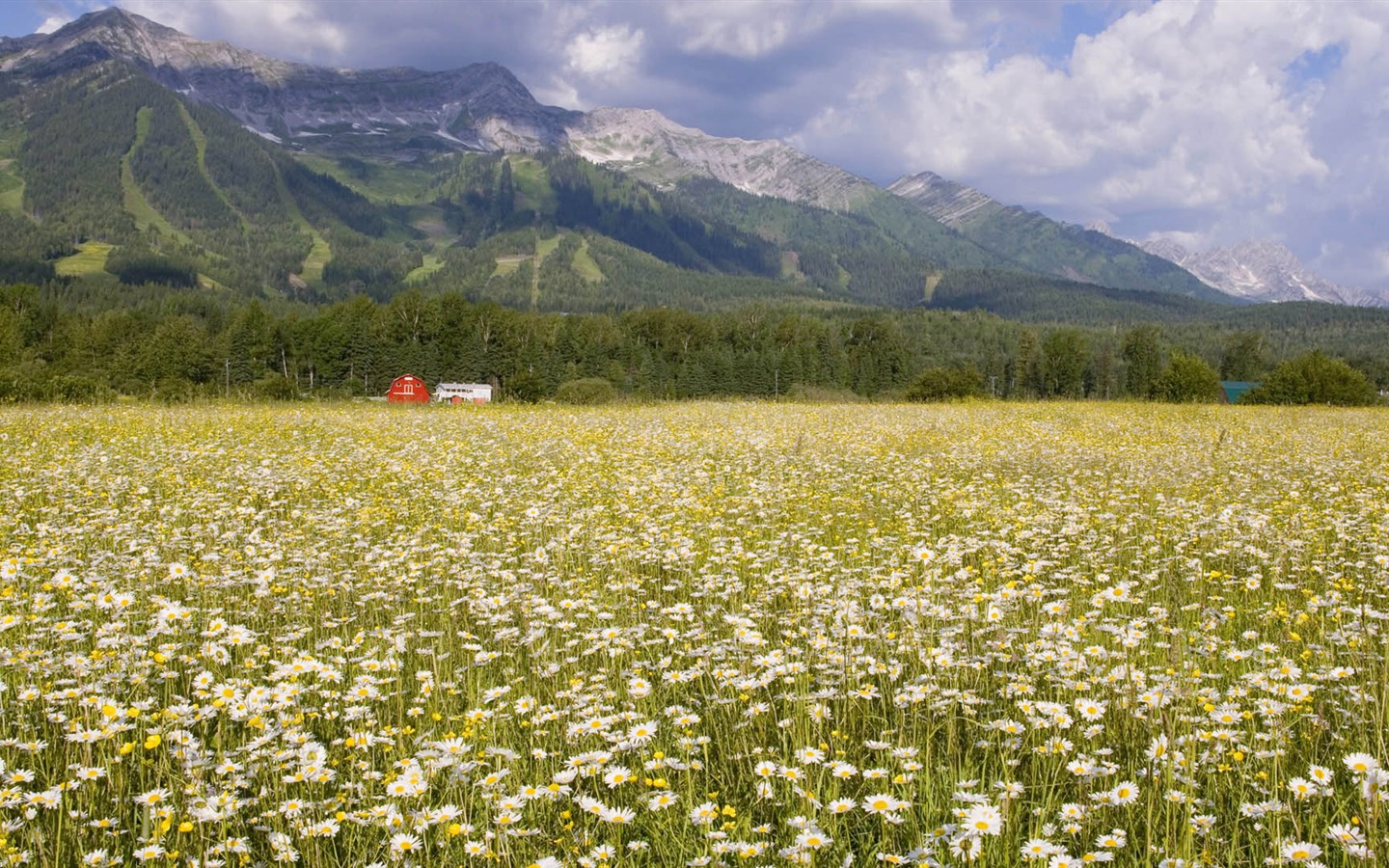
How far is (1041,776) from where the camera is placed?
380 centimetres

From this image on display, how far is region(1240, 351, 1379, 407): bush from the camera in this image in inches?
1875

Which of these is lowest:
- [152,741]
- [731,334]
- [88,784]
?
[88,784]

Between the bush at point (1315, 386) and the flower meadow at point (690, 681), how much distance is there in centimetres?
4655

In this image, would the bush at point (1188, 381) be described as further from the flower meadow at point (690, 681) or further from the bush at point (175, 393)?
the bush at point (175, 393)

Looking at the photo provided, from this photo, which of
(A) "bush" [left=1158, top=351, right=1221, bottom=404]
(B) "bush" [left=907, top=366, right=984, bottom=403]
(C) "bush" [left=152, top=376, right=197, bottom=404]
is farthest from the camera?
(B) "bush" [left=907, top=366, right=984, bottom=403]

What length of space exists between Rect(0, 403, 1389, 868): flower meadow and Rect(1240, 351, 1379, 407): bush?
46.5 metres

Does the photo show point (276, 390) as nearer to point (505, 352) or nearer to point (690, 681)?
point (690, 681)

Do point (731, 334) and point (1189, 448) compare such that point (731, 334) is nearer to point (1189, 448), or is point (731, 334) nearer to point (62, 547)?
point (1189, 448)

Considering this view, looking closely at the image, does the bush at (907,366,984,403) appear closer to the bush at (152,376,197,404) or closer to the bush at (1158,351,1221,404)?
the bush at (1158,351,1221,404)

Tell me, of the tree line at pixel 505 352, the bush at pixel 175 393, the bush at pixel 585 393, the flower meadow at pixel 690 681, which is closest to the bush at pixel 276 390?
the bush at pixel 175 393

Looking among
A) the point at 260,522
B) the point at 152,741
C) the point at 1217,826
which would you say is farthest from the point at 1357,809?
the point at 260,522

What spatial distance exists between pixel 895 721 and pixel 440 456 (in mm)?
12092

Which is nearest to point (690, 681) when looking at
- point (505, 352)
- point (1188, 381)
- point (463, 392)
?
point (1188, 381)

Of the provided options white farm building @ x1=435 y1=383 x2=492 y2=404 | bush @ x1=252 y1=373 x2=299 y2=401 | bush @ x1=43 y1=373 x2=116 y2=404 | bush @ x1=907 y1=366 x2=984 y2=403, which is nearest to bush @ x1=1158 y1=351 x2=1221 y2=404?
bush @ x1=907 y1=366 x2=984 y2=403
